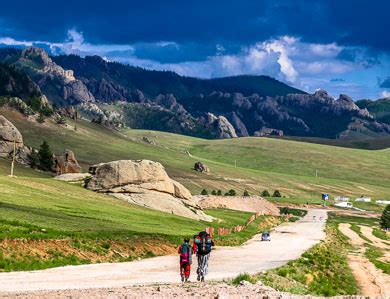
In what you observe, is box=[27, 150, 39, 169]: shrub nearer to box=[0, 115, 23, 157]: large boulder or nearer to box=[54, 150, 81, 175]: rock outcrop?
box=[54, 150, 81, 175]: rock outcrop

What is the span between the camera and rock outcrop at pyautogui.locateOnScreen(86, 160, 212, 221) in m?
97.9

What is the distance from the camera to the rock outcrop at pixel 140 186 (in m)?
97.9

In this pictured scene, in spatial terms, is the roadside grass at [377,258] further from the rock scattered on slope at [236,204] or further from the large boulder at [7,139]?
the large boulder at [7,139]

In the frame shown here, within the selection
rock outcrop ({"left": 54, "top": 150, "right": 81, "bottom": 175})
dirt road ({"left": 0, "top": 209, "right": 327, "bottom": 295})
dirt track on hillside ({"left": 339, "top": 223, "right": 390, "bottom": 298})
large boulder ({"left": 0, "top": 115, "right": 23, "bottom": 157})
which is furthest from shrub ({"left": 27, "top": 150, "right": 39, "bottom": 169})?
dirt road ({"left": 0, "top": 209, "right": 327, "bottom": 295})

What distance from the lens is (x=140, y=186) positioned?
101 m

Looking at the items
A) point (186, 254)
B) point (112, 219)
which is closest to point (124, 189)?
point (112, 219)

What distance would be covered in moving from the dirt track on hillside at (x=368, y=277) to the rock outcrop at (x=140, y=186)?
3313 cm

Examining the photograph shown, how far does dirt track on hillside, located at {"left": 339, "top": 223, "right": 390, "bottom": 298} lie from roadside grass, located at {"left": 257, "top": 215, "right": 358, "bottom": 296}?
0.77 metres

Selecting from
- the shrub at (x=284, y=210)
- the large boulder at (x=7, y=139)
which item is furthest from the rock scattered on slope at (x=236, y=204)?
the large boulder at (x=7, y=139)

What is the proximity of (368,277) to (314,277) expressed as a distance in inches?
424

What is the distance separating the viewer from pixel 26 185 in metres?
84.1

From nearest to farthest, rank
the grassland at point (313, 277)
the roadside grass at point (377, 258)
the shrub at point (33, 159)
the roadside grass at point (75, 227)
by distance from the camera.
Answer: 1. the grassland at point (313, 277)
2. the roadside grass at point (75, 227)
3. the roadside grass at point (377, 258)
4. the shrub at point (33, 159)

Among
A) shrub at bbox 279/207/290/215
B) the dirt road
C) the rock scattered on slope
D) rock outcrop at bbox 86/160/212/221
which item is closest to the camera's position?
the dirt road

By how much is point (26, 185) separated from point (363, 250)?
51.6m
